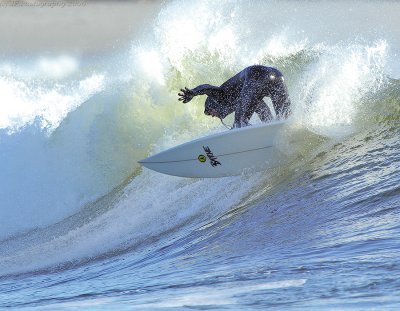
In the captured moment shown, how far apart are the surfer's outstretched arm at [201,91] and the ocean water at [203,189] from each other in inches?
39.7

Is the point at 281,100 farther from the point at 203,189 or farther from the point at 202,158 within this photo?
the point at 203,189

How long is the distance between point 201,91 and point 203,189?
155 cm

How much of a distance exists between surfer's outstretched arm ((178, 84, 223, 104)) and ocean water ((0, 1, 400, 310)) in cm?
101

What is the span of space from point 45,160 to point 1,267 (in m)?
5.65

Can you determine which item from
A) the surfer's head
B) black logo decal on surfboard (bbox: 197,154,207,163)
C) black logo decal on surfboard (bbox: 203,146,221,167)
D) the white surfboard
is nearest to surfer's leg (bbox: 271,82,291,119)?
the white surfboard

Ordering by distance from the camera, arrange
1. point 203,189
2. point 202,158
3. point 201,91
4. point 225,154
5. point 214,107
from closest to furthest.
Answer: point 225,154
point 202,158
point 201,91
point 214,107
point 203,189

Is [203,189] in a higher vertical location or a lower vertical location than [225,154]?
lower

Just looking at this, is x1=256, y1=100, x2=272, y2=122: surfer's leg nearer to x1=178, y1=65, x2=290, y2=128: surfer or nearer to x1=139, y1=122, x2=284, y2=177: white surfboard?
x1=178, y1=65, x2=290, y2=128: surfer

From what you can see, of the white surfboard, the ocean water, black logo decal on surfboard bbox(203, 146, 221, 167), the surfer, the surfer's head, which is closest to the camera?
the ocean water

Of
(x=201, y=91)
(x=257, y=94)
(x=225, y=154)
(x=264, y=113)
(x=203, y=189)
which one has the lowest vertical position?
(x=203, y=189)

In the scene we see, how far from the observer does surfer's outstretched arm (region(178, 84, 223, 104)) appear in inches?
403

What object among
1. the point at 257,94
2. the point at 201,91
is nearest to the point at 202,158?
the point at 201,91

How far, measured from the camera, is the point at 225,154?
10.1 metres

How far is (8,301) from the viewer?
7.05 meters
